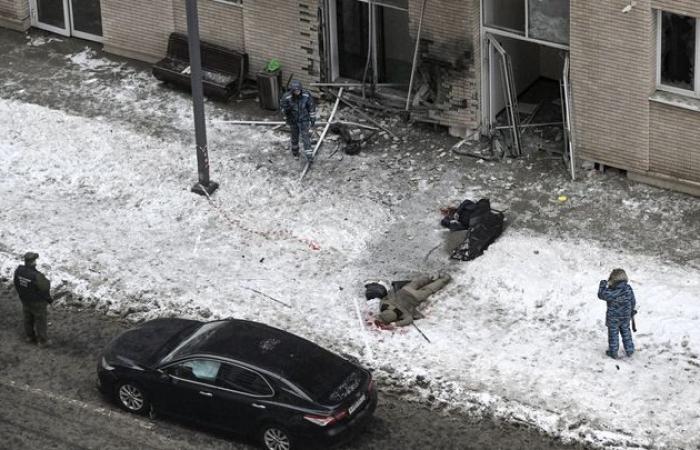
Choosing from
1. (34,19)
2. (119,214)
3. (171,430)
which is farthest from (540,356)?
(34,19)

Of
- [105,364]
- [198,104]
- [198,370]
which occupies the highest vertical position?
[198,104]

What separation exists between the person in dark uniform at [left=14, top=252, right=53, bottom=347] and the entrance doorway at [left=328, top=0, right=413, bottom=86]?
27.9 ft

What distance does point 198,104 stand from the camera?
88.3 feet

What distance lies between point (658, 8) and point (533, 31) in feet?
8.48

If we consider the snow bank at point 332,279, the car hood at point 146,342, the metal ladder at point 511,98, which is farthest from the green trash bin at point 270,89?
the car hood at point 146,342

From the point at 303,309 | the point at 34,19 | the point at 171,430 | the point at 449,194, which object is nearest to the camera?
the point at 171,430

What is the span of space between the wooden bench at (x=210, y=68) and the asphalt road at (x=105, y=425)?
8.18 m

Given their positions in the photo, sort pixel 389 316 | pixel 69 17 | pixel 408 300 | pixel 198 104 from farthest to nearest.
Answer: pixel 69 17 → pixel 198 104 → pixel 408 300 → pixel 389 316

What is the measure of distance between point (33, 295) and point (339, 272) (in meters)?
4.84

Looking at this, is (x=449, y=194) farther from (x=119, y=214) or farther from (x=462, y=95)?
(x=119, y=214)

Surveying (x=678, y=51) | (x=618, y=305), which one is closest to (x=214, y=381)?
(x=618, y=305)

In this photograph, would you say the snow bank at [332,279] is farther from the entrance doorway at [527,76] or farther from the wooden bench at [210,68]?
the entrance doorway at [527,76]

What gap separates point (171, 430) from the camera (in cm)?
2173

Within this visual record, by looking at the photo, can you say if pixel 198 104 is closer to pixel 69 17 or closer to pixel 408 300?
pixel 408 300
